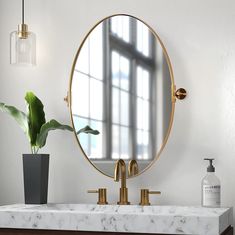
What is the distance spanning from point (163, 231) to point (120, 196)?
0.58m

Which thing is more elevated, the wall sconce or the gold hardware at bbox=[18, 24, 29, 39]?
the gold hardware at bbox=[18, 24, 29, 39]

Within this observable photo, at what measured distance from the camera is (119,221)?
2.31 metres

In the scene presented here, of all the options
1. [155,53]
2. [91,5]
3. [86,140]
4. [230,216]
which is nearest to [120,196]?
[86,140]

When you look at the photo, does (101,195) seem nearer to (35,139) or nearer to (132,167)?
(132,167)

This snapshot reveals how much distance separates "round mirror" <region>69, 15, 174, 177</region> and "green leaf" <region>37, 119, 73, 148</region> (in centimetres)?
15

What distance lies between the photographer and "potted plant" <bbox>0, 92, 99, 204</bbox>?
9.23 feet


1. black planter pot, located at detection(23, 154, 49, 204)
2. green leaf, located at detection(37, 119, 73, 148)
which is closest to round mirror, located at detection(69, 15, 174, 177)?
green leaf, located at detection(37, 119, 73, 148)

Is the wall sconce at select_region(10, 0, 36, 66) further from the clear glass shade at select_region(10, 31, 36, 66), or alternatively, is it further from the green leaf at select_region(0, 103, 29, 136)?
the green leaf at select_region(0, 103, 29, 136)

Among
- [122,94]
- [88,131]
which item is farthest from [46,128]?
[122,94]

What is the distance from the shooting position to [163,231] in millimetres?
2271

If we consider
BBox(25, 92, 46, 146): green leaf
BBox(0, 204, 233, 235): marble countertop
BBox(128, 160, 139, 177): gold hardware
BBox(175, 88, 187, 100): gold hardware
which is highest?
BBox(175, 88, 187, 100): gold hardware

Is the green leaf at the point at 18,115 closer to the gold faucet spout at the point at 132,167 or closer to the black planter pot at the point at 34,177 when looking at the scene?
the black planter pot at the point at 34,177

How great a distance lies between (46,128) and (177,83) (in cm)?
64

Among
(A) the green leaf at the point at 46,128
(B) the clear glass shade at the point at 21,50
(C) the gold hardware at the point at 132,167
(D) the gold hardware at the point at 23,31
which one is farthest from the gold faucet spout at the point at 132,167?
(D) the gold hardware at the point at 23,31
